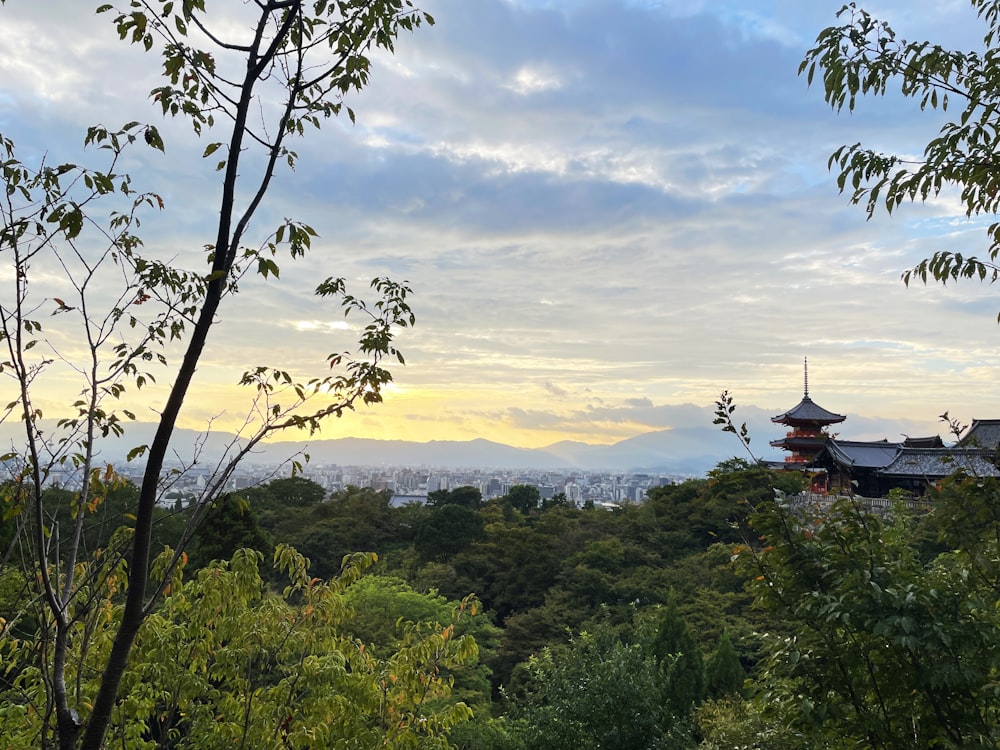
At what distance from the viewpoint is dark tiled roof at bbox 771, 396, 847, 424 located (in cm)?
3101

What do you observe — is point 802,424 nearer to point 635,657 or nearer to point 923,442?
point 923,442

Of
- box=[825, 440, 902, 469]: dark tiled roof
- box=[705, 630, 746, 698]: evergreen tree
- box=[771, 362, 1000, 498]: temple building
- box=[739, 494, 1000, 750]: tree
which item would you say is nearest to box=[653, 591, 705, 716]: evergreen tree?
box=[705, 630, 746, 698]: evergreen tree

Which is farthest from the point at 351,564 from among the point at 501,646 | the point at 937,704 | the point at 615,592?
the point at 615,592

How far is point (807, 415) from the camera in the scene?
1238 inches

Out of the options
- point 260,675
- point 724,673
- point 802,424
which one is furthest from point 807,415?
point 260,675

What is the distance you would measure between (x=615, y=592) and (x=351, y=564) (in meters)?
14.8

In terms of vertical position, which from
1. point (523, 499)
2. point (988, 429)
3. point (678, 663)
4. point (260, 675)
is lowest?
point (678, 663)

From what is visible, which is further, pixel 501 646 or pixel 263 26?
pixel 501 646

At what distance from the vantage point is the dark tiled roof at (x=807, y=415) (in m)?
31.0

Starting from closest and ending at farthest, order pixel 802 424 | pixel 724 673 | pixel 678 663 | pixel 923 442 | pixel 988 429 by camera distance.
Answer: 1. pixel 678 663
2. pixel 724 673
3. pixel 988 429
4. pixel 923 442
5. pixel 802 424

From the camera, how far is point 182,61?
216cm

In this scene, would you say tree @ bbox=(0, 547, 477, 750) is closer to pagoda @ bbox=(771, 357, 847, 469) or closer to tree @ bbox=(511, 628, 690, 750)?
tree @ bbox=(511, 628, 690, 750)

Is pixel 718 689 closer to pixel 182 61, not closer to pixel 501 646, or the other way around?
pixel 501 646

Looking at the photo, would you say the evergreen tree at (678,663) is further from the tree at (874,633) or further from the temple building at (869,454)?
the tree at (874,633)
